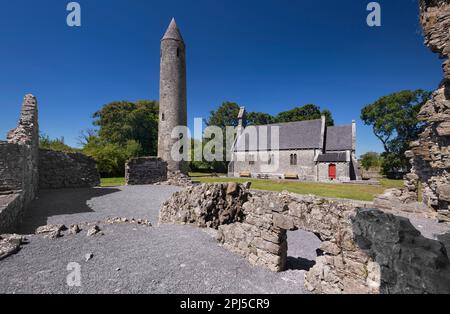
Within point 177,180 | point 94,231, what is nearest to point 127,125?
point 177,180

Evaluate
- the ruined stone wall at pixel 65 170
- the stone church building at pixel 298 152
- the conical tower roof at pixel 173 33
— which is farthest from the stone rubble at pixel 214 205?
the stone church building at pixel 298 152

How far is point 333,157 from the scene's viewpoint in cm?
2866

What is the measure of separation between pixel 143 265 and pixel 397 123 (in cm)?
4195

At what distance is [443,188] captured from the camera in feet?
27.3

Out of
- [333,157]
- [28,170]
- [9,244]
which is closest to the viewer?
[9,244]

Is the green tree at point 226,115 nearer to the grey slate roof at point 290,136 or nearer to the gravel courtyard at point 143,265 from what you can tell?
the grey slate roof at point 290,136

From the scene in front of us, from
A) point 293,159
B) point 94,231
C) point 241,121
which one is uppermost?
point 241,121

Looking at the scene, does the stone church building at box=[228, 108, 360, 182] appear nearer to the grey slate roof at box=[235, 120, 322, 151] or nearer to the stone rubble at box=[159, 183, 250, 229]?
the grey slate roof at box=[235, 120, 322, 151]

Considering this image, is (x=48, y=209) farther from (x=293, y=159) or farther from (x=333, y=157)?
(x=333, y=157)

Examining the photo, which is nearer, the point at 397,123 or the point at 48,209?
the point at 48,209
